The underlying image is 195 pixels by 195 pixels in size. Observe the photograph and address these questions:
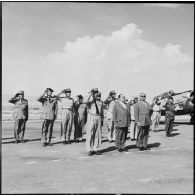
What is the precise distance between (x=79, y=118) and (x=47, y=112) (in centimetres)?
246

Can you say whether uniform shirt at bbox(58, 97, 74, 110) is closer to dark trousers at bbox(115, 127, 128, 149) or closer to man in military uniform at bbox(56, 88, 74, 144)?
man in military uniform at bbox(56, 88, 74, 144)

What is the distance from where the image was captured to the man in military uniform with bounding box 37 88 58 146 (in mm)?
12438

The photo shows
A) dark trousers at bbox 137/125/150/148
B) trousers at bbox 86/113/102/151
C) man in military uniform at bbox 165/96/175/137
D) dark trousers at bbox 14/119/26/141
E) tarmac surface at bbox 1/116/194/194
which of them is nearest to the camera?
tarmac surface at bbox 1/116/194/194

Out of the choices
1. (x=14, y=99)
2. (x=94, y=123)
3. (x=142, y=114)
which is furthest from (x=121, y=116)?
(x=14, y=99)

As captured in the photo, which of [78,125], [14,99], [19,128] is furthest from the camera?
[78,125]

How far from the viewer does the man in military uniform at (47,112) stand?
12.4m

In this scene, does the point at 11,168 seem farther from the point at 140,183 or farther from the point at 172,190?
the point at 172,190

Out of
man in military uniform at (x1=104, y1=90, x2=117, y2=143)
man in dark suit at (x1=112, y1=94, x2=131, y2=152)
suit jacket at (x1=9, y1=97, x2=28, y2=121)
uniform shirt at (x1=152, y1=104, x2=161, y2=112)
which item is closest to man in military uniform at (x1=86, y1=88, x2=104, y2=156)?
man in dark suit at (x1=112, y1=94, x2=131, y2=152)

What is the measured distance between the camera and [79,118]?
14656 millimetres

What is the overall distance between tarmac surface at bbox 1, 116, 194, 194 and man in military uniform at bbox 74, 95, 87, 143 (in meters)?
1.74

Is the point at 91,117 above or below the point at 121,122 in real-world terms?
above

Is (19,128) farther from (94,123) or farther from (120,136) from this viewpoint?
(120,136)

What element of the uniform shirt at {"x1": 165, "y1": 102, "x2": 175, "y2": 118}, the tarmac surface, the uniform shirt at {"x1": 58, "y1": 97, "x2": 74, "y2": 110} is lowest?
the tarmac surface

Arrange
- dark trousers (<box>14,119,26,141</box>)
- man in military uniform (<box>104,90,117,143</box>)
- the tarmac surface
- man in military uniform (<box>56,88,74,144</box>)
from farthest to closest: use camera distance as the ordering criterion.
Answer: man in military uniform (<box>104,90,117,143</box>), dark trousers (<box>14,119,26,141</box>), man in military uniform (<box>56,88,74,144</box>), the tarmac surface
